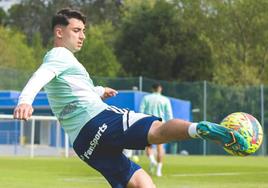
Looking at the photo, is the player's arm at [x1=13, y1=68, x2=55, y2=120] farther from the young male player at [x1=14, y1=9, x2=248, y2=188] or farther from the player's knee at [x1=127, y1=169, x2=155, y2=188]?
the player's knee at [x1=127, y1=169, x2=155, y2=188]

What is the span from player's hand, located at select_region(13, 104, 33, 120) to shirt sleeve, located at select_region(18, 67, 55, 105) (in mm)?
74

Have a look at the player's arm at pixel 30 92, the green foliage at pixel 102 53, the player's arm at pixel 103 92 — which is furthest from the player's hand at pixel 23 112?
the green foliage at pixel 102 53

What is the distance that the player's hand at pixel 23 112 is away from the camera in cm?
554

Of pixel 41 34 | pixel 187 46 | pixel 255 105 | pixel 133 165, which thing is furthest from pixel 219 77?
pixel 133 165

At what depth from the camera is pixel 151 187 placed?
636 cm

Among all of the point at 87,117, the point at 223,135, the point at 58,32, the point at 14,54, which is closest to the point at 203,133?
the point at 223,135

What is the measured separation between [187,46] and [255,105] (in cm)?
2189

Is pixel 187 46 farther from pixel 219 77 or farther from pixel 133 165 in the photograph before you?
pixel 133 165

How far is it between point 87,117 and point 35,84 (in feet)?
2.04

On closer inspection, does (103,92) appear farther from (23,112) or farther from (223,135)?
(223,135)

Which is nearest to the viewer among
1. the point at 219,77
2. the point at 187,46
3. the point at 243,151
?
the point at 243,151

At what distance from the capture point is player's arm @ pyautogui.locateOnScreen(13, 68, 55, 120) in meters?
5.56

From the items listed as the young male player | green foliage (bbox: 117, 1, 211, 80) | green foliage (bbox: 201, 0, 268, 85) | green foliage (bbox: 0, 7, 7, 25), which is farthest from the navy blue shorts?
green foliage (bbox: 0, 7, 7, 25)

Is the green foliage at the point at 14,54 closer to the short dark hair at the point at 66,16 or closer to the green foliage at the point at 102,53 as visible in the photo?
the green foliage at the point at 102,53
